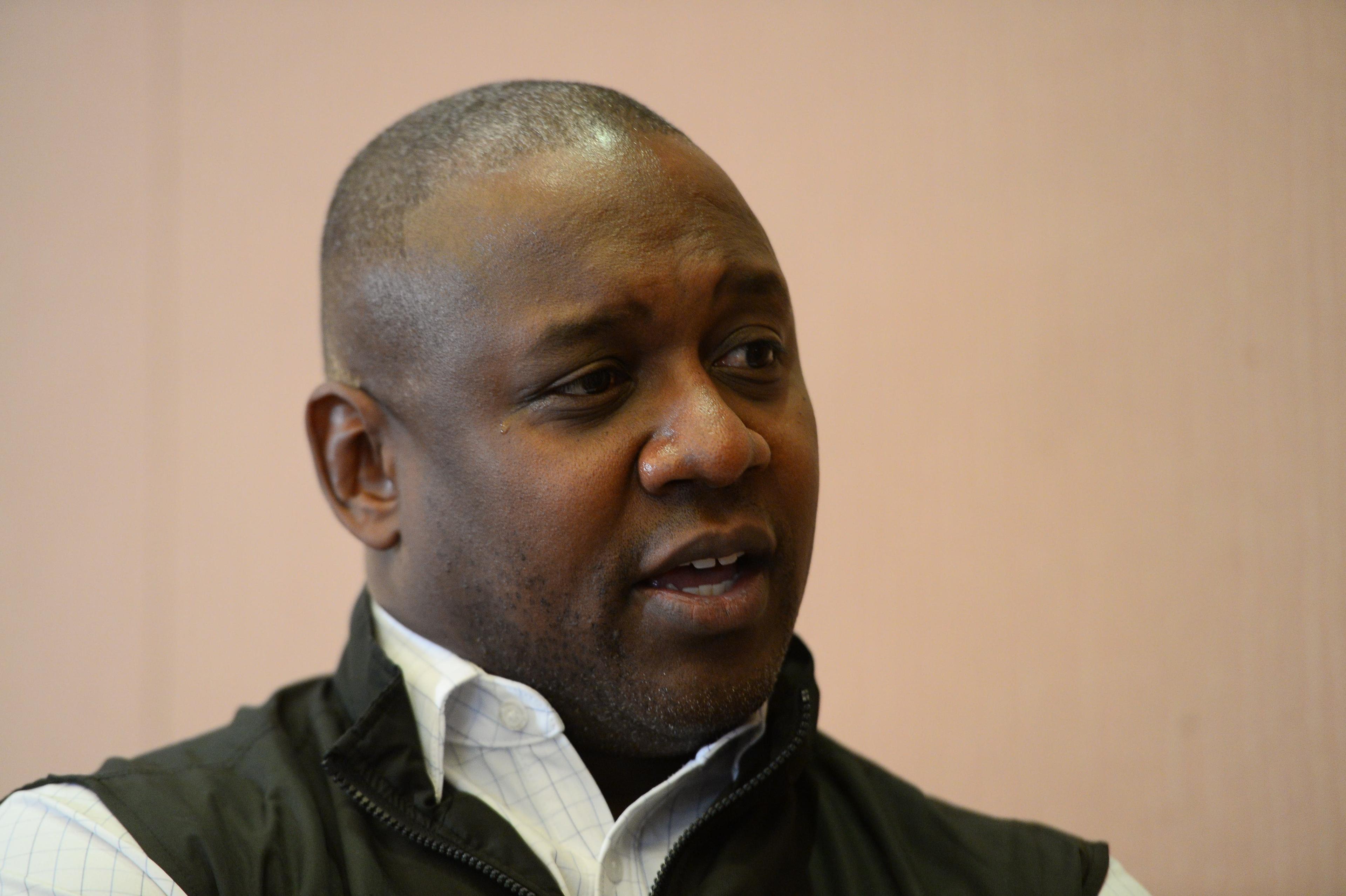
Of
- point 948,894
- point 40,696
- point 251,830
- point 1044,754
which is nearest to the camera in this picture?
point 251,830

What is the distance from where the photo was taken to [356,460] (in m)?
1.23

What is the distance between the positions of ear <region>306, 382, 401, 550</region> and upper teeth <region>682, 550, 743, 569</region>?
315 mm

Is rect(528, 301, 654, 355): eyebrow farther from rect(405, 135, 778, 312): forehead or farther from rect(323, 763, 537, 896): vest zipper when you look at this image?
rect(323, 763, 537, 896): vest zipper

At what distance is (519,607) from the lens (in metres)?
1.08

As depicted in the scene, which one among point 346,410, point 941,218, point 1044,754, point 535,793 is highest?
point 941,218

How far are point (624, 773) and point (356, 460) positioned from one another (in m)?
0.42

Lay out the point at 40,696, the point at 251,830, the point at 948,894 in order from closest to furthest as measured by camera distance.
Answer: the point at 251,830 < the point at 948,894 < the point at 40,696

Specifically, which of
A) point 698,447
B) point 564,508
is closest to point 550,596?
point 564,508

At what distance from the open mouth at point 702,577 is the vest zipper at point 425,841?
28 centimetres

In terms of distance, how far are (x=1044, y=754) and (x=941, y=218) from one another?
0.99 metres

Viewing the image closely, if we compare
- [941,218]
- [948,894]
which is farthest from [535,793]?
[941,218]

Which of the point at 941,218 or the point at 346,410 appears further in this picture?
the point at 941,218

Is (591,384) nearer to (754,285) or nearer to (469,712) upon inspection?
(754,285)

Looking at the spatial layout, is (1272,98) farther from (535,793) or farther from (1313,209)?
(535,793)
